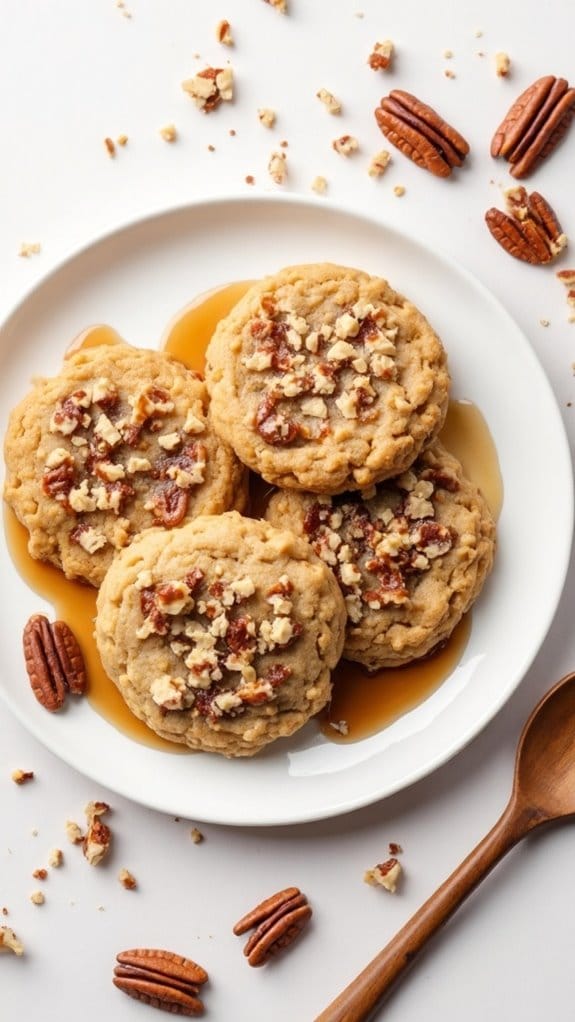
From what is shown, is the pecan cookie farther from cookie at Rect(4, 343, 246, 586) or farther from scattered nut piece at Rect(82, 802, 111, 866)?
scattered nut piece at Rect(82, 802, 111, 866)

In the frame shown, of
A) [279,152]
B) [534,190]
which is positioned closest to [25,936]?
[279,152]

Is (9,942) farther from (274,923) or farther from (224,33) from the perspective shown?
(224,33)

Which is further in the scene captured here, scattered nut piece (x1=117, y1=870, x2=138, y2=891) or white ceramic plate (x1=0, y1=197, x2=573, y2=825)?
scattered nut piece (x1=117, y1=870, x2=138, y2=891)

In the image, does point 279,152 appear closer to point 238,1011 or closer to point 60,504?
point 60,504

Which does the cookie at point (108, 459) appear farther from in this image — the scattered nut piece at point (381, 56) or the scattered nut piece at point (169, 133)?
the scattered nut piece at point (381, 56)

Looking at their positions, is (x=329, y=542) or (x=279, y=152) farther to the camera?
(x=279, y=152)

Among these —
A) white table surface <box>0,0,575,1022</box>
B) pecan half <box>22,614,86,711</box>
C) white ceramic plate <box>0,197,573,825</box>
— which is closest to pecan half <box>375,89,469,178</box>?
white table surface <box>0,0,575,1022</box>
